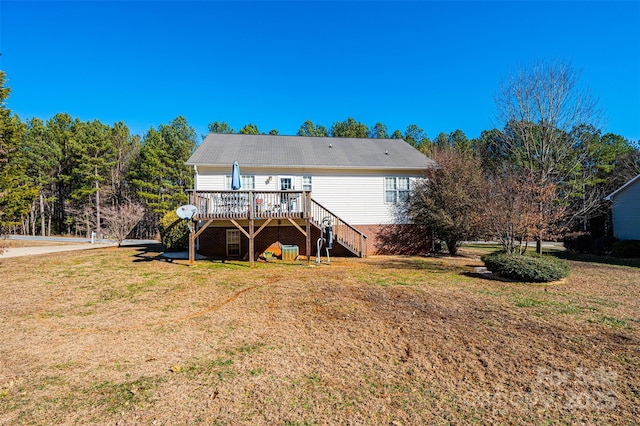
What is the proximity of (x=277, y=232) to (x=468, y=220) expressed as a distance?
9.71m

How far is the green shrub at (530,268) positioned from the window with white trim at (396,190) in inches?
292

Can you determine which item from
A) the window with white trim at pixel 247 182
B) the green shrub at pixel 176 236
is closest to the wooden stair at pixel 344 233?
the window with white trim at pixel 247 182

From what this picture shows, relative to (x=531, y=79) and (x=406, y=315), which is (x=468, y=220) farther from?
(x=406, y=315)

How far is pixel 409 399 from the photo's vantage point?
3729mm

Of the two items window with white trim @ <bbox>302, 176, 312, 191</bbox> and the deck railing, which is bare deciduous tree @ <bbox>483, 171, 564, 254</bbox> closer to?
the deck railing

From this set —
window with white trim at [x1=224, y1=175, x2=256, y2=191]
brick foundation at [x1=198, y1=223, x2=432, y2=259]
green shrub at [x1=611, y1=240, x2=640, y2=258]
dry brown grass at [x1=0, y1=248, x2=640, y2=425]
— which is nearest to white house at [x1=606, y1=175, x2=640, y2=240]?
green shrub at [x1=611, y1=240, x2=640, y2=258]

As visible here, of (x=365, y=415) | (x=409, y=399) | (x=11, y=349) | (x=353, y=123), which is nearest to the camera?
(x=365, y=415)

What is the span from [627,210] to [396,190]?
14.1m

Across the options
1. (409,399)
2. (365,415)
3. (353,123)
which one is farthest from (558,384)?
(353,123)

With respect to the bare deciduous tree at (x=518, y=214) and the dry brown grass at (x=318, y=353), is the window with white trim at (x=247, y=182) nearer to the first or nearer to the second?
the dry brown grass at (x=318, y=353)

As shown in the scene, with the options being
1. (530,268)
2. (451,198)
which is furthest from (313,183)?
(530,268)

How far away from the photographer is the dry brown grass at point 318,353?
353 centimetres

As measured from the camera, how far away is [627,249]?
53.6 feet

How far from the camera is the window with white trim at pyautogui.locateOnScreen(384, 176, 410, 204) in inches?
680
